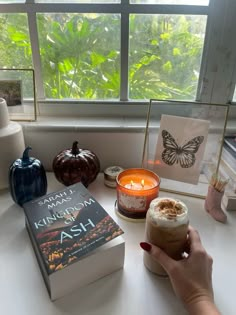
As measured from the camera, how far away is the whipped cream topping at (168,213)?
51 centimetres

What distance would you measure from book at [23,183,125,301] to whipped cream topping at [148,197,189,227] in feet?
0.25

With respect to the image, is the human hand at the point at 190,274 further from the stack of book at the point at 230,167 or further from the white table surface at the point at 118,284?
the stack of book at the point at 230,167

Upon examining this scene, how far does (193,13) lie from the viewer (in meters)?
0.80

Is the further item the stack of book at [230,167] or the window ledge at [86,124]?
the window ledge at [86,124]

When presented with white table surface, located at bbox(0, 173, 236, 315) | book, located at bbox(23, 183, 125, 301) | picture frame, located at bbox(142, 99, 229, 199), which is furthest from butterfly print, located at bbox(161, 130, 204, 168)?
book, located at bbox(23, 183, 125, 301)

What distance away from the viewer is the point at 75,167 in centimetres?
75

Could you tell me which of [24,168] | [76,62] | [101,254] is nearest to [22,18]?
[76,62]

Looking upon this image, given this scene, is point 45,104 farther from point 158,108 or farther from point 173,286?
point 173,286

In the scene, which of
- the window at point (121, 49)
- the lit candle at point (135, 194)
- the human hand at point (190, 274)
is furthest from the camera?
the window at point (121, 49)

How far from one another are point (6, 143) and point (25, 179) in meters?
0.12

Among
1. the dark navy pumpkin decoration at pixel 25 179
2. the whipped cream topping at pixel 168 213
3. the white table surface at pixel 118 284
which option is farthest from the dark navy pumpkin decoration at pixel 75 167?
the whipped cream topping at pixel 168 213

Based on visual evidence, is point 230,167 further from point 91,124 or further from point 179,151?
point 91,124

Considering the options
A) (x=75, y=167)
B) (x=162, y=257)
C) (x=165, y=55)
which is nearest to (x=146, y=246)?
(x=162, y=257)

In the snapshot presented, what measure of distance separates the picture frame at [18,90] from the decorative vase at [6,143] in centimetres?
11
